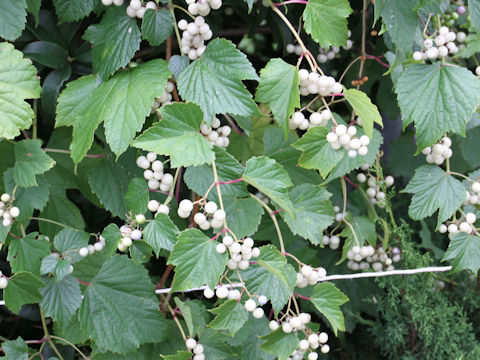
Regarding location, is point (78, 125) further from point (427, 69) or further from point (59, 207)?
point (427, 69)

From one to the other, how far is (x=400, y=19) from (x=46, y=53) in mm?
793

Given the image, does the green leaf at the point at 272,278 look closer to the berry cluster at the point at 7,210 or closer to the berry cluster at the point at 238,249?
the berry cluster at the point at 238,249

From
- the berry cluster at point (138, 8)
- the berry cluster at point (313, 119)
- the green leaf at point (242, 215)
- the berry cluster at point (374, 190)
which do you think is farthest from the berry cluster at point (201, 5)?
the berry cluster at point (374, 190)

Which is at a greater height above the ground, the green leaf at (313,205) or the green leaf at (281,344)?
the green leaf at (313,205)

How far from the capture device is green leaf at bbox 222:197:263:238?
1072 millimetres

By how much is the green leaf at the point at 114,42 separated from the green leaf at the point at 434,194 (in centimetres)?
67

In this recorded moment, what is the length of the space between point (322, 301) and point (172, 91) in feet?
1.70

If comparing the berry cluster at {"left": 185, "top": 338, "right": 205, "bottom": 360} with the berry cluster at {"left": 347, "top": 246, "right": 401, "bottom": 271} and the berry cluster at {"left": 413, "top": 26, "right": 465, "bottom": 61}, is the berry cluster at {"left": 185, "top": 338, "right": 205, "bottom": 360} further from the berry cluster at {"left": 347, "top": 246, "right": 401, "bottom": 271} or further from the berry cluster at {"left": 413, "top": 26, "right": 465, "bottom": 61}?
the berry cluster at {"left": 413, "top": 26, "right": 465, "bottom": 61}

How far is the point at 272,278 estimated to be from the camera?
1.01 m

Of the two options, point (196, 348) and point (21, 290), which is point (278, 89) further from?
point (21, 290)

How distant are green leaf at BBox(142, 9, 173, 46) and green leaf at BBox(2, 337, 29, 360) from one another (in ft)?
2.30

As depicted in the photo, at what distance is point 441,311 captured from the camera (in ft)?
4.59

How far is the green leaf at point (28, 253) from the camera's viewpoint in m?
1.12

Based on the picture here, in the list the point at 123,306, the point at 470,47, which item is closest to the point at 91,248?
the point at 123,306
